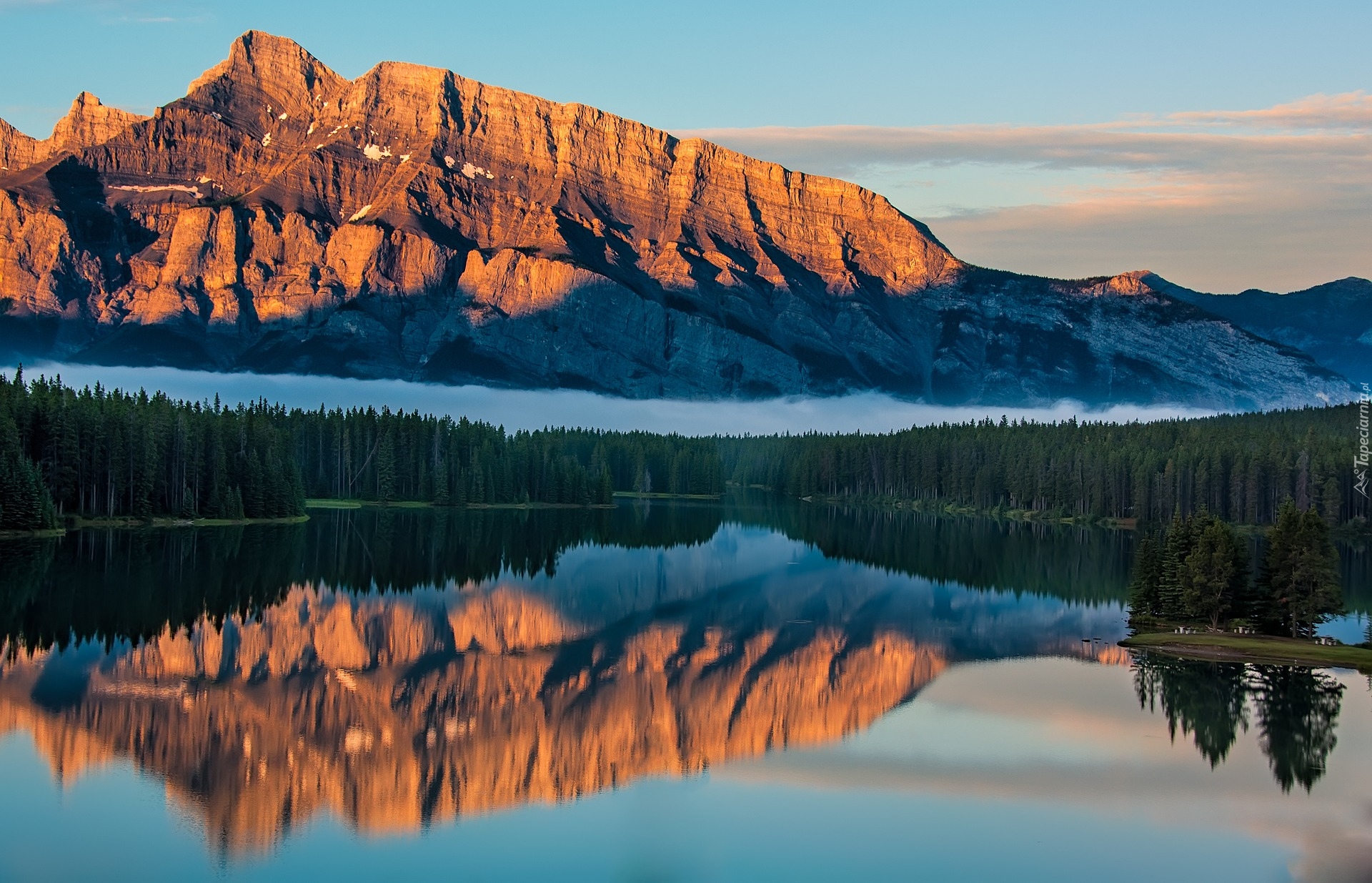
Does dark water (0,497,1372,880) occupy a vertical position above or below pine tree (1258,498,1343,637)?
below

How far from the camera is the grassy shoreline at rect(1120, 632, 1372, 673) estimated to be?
214 ft

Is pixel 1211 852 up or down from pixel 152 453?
down

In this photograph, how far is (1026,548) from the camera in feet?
473

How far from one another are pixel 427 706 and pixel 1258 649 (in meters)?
40.5

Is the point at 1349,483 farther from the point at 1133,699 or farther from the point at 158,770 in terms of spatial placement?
the point at 158,770

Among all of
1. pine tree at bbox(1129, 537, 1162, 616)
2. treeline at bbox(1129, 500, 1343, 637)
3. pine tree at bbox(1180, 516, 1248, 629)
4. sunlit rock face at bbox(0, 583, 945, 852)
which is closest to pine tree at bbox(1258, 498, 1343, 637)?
treeline at bbox(1129, 500, 1343, 637)

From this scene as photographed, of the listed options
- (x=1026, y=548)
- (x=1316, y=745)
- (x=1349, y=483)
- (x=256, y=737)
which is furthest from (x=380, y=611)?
(x=1349, y=483)

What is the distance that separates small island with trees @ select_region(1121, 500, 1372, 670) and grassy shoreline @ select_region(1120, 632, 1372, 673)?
0.05 metres

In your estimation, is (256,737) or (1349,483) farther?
(1349,483)

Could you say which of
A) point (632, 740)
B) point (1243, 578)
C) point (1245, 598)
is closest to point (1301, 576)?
Result: point (1243, 578)

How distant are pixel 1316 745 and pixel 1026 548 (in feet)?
311

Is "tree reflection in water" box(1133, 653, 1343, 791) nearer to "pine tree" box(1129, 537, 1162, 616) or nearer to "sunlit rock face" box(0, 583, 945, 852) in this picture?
"sunlit rock face" box(0, 583, 945, 852)

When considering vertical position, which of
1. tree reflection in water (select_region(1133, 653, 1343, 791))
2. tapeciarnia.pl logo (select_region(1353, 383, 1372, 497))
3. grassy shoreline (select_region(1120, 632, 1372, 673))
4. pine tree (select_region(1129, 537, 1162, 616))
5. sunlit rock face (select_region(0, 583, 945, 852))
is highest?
tapeciarnia.pl logo (select_region(1353, 383, 1372, 497))

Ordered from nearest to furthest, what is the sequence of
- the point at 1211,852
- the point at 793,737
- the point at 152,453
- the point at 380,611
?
the point at 1211,852, the point at 793,737, the point at 380,611, the point at 152,453
